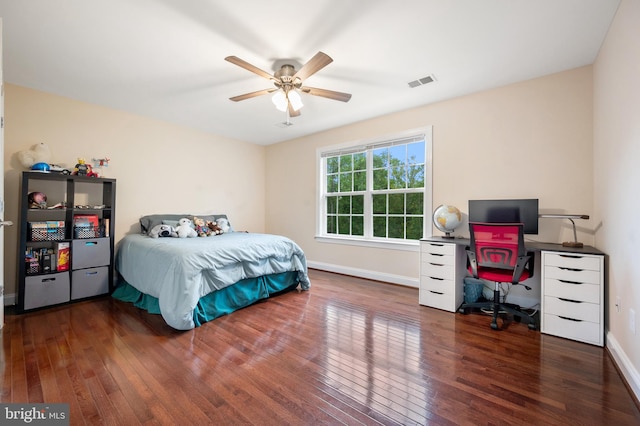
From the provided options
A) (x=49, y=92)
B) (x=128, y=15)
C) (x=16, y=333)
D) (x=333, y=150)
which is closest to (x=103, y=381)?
(x=16, y=333)

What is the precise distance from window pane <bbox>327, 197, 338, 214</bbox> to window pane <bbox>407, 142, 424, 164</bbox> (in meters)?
1.44

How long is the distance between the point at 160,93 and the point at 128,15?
4.38 ft

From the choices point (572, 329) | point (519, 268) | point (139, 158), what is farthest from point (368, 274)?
point (139, 158)

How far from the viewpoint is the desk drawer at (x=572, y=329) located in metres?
2.12

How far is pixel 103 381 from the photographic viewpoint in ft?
5.43

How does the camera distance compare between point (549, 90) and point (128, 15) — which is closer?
point (128, 15)

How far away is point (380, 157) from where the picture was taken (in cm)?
408

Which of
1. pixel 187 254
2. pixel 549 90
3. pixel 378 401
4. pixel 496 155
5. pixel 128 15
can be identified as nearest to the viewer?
pixel 378 401

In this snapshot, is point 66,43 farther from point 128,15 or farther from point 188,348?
point 188,348

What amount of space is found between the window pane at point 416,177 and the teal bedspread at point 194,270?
6.12 ft

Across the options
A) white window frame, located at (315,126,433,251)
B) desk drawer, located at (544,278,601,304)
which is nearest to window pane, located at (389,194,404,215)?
white window frame, located at (315,126,433,251)

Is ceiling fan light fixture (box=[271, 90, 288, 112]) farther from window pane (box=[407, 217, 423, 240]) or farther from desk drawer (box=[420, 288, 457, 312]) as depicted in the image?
desk drawer (box=[420, 288, 457, 312])

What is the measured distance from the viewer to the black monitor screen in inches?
106

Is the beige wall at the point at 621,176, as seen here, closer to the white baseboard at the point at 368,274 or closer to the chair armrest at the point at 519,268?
the chair armrest at the point at 519,268
